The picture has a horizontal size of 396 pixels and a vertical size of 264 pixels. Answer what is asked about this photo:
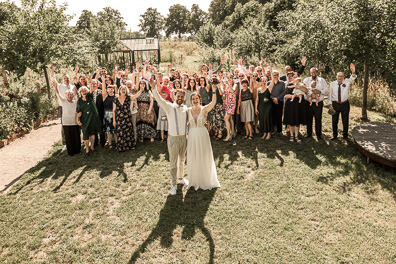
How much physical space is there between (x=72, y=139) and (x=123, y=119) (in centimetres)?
181

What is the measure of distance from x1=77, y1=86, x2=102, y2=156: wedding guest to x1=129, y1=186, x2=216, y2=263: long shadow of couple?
3749mm

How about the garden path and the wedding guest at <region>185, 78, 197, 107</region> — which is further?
the wedding guest at <region>185, 78, 197, 107</region>

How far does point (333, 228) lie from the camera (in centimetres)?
447

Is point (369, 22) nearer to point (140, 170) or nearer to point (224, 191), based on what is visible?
point (224, 191)

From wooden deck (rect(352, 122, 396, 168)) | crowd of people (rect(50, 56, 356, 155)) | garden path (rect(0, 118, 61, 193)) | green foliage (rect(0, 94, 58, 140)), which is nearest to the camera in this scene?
wooden deck (rect(352, 122, 396, 168))

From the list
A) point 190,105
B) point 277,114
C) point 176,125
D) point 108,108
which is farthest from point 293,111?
point 108,108

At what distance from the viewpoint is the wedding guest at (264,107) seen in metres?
8.05

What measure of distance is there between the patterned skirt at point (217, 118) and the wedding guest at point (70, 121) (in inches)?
177

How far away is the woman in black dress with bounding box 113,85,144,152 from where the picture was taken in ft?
24.6

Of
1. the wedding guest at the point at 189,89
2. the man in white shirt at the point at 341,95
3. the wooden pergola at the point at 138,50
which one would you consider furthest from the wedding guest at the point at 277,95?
the wooden pergola at the point at 138,50

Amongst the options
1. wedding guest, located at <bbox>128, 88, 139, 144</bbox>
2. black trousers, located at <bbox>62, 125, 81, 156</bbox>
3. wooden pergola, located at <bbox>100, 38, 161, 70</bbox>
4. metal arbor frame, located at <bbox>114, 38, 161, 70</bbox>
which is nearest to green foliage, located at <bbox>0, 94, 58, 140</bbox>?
black trousers, located at <bbox>62, 125, 81, 156</bbox>

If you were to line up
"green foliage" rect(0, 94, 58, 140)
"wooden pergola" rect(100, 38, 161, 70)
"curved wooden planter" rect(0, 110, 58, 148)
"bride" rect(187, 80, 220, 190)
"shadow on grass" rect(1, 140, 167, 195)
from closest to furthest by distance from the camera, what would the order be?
"bride" rect(187, 80, 220, 190)
"shadow on grass" rect(1, 140, 167, 195)
"curved wooden planter" rect(0, 110, 58, 148)
"green foliage" rect(0, 94, 58, 140)
"wooden pergola" rect(100, 38, 161, 70)

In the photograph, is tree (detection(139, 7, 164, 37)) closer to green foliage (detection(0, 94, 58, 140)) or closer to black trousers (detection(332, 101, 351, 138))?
green foliage (detection(0, 94, 58, 140))

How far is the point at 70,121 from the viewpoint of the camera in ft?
24.9
